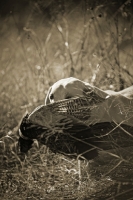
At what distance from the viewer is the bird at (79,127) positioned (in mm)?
1171

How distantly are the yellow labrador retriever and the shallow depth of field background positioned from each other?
54mm

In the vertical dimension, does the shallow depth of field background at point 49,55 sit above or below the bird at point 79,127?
above

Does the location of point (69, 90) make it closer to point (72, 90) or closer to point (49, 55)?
point (72, 90)

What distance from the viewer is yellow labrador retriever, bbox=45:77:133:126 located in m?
1.18

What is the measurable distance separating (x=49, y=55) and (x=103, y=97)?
0.34 meters

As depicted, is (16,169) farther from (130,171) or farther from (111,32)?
(111,32)

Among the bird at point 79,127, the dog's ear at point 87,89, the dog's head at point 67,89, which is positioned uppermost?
the dog's head at point 67,89

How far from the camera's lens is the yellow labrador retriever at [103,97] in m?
1.18

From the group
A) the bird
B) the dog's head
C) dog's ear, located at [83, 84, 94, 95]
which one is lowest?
the bird

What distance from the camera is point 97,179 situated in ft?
3.72

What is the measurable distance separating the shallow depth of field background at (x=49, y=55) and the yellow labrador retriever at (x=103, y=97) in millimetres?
54

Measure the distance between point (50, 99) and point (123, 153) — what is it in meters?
0.40

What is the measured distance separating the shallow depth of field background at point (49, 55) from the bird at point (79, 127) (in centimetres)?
7

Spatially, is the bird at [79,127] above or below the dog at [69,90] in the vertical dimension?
below
